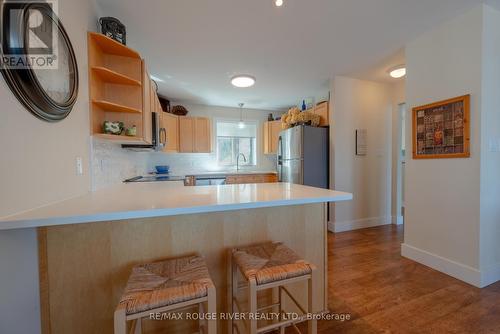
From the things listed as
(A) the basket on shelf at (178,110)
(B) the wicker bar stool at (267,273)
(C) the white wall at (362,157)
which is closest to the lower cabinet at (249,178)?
(A) the basket on shelf at (178,110)

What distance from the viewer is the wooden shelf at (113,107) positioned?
167 centimetres

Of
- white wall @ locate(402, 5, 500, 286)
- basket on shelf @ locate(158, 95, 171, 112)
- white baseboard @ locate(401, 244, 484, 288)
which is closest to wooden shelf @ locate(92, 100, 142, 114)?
basket on shelf @ locate(158, 95, 171, 112)

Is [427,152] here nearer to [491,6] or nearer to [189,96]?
[491,6]

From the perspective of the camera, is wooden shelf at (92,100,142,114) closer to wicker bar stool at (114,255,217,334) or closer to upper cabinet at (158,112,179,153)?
wicker bar stool at (114,255,217,334)

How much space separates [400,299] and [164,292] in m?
1.84

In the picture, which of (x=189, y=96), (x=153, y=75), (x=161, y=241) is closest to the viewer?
(x=161, y=241)

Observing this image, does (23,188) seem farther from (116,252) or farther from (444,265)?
(444,265)

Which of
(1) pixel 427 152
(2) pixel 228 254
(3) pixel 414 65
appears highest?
(3) pixel 414 65

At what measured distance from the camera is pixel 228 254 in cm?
130

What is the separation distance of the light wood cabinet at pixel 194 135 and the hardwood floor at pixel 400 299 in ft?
10.3

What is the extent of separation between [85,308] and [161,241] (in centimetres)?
46

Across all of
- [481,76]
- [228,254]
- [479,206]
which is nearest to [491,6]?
[481,76]

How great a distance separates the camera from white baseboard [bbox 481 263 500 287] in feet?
5.97

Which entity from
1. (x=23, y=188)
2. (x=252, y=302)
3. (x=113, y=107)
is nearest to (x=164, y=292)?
(x=252, y=302)
